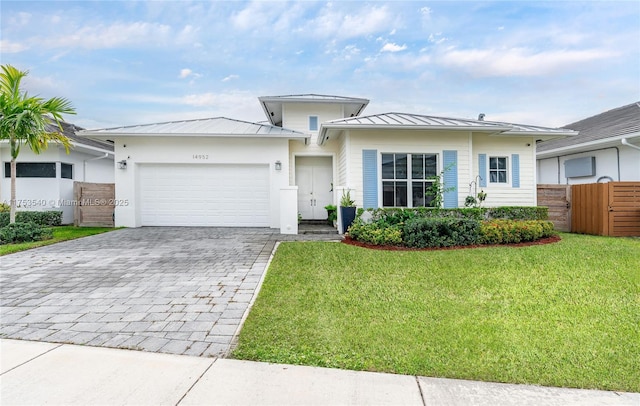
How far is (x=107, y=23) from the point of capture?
977 centimetres

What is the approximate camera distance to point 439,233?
7801 millimetres

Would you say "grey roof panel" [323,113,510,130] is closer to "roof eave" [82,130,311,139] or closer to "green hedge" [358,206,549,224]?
"roof eave" [82,130,311,139]

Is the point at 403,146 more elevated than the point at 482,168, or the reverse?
the point at 403,146

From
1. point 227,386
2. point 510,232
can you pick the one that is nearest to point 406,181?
point 510,232

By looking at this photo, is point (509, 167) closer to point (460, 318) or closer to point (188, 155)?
point (460, 318)

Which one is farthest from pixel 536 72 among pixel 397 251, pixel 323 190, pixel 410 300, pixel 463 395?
pixel 463 395

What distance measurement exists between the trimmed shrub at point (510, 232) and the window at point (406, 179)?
7.83ft

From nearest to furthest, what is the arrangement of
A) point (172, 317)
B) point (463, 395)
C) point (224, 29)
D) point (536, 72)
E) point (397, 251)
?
point (463, 395) → point (172, 317) → point (397, 251) → point (224, 29) → point (536, 72)

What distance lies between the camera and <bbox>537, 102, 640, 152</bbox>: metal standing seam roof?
39.9 ft

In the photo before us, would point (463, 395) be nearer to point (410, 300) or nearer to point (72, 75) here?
point (410, 300)

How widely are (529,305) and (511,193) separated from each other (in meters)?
8.17

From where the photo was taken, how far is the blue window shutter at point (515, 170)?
11172 millimetres

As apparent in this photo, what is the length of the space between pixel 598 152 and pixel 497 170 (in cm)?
561

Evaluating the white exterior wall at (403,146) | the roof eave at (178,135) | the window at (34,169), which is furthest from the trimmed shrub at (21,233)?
the white exterior wall at (403,146)
